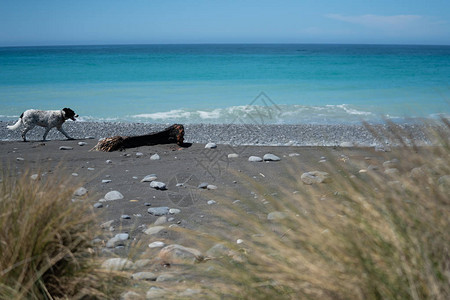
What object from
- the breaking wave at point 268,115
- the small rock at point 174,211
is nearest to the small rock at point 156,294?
the small rock at point 174,211

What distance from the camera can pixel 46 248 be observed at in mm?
1885

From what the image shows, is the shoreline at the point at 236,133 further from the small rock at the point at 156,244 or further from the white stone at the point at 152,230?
the small rock at the point at 156,244

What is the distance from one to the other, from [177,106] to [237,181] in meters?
10.6

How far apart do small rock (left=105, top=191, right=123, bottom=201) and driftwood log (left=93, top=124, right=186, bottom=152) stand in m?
2.51

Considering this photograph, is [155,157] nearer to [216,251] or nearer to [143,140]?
[143,140]

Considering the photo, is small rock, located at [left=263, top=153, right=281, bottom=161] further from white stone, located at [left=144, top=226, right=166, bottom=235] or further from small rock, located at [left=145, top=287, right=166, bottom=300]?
small rock, located at [left=145, top=287, right=166, bottom=300]

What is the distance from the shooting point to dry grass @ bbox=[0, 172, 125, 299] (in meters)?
1.82

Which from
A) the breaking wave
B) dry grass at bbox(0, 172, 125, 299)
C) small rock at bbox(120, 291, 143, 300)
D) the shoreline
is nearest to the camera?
dry grass at bbox(0, 172, 125, 299)

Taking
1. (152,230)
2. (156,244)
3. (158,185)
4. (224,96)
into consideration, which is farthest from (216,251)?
(224,96)

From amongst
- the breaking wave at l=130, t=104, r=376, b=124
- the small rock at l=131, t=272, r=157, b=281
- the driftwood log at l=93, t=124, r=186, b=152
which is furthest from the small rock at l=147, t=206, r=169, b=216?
the breaking wave at l=130, t=104, r=376, b=124

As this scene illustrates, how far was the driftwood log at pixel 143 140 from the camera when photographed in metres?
6.75

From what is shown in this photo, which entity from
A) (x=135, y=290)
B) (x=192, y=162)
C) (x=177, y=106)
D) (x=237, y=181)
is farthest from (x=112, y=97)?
(x=135, y=290)

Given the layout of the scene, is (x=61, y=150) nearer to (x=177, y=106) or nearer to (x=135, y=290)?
(x=135, y=290)

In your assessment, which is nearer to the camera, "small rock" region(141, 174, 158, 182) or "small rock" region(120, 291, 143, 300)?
"small rock" region(120, 291, 143, 300)
